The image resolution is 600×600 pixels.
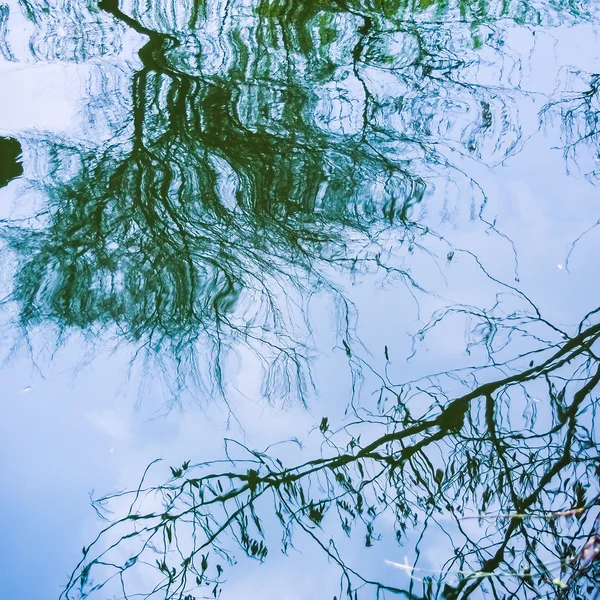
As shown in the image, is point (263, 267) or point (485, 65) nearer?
point (263, 267)

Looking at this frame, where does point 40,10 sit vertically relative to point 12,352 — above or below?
above

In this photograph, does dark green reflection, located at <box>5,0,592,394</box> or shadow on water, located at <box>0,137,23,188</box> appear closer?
dark green reflection, located at <box>5,0,592,394</box>

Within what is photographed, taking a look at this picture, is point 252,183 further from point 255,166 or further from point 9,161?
point 9,161

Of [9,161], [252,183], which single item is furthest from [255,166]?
[9,161]

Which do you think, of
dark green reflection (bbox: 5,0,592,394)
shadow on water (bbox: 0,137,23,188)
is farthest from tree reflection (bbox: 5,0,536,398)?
shadow on water (bbox: 0,137,23,188)

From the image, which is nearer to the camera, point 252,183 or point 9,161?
point 252,183

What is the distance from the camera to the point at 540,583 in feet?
4.64

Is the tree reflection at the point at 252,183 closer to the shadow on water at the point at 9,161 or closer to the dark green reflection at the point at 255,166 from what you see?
the dark green reflection at the point at 255,166

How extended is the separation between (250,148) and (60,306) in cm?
105

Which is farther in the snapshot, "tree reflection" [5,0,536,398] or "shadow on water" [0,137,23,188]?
"shadow on water" [0,137,23,188]

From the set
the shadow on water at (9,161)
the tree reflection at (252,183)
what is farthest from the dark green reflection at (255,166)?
the shadow on water at (9,161)

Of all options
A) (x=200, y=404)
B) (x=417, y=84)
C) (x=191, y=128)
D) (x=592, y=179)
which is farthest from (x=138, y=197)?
(x=592, y=179)

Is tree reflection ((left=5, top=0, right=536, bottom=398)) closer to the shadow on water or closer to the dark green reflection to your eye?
the dark green reflection

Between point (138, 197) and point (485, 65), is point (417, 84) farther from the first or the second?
point (138, 197)
